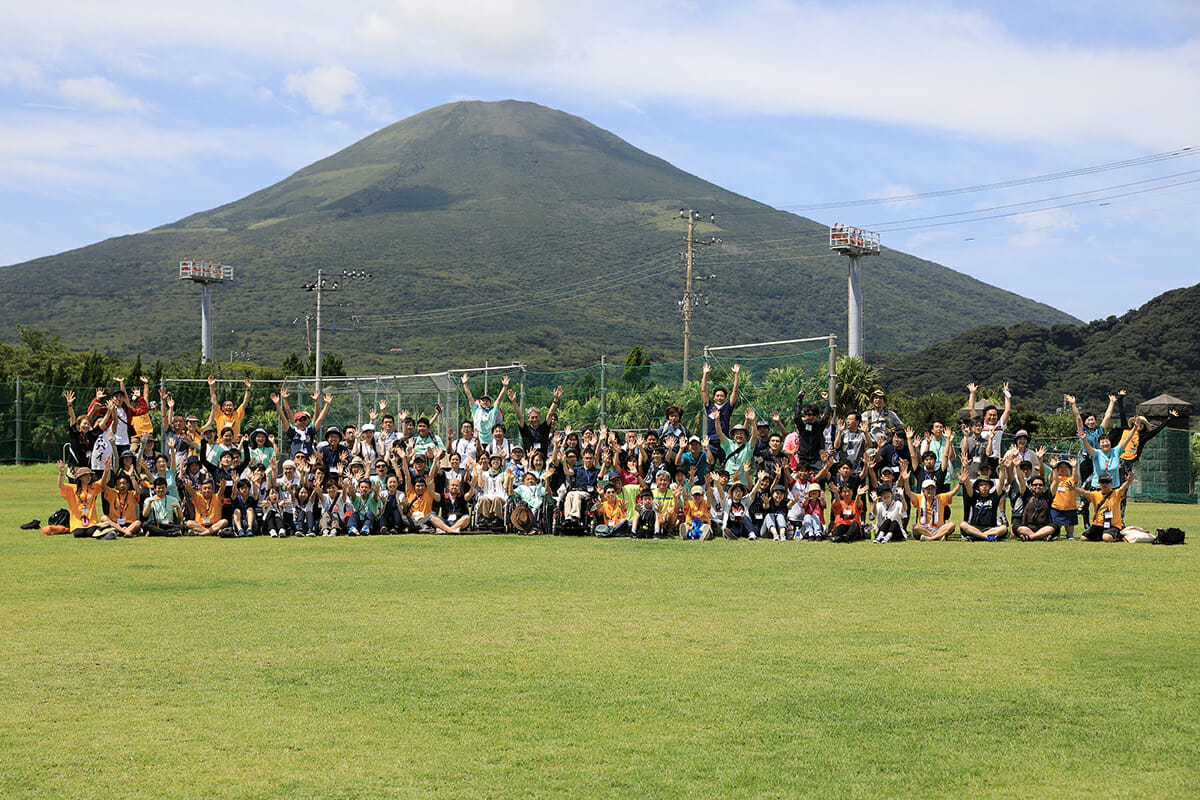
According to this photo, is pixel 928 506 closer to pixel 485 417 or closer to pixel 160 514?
pixel 485 417

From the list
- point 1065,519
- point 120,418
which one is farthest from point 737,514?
point 120,418

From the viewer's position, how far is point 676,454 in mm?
15117

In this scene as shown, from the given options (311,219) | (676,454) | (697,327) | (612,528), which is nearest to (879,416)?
(676,454)

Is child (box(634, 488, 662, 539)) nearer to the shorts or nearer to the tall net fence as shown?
the tall net fence

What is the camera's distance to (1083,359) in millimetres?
89375

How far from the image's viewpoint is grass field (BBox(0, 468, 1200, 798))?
14.8 ft

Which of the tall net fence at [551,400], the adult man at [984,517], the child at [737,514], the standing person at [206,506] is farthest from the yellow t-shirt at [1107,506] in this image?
the standing person at [206,506]

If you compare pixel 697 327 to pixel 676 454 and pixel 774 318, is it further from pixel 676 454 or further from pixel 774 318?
pixel 676 454

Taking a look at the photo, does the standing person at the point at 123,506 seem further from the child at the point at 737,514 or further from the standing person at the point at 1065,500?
the standing person at the point at 1065,500

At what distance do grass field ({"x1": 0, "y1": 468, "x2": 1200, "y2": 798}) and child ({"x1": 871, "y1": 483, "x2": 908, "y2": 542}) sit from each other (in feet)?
10.4

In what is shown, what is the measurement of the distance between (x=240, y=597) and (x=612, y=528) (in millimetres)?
6481

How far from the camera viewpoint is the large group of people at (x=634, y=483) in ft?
45.4

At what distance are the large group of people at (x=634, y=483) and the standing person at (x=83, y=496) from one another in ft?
0.06

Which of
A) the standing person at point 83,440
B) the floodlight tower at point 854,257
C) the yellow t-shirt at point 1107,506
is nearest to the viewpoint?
the yellow t-shirt at point 1107,506
